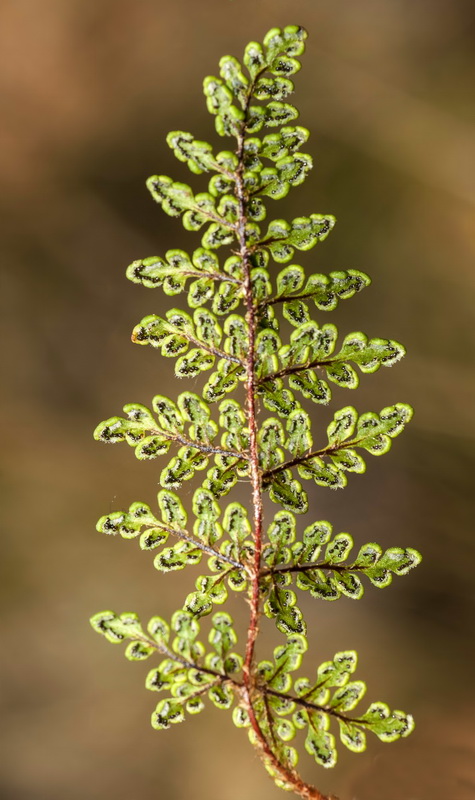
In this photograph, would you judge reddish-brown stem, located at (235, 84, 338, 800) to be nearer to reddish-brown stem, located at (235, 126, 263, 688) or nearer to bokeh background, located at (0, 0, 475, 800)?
reddish-brown stem, located at (235, 126, 263, 688)

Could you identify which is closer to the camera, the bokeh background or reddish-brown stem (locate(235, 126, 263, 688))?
reddish-brown stem (locate(235, 126, 263, 688))

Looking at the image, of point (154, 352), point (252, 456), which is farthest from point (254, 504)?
point (154, 352)

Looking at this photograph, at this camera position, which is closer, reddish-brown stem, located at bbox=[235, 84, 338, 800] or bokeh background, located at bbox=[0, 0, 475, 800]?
reddish-brown stem, located at bbox=[235, 84, 338, 800]

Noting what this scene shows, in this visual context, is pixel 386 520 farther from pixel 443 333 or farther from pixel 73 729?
pixel 73 729

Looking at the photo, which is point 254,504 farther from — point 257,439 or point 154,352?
point 154,352

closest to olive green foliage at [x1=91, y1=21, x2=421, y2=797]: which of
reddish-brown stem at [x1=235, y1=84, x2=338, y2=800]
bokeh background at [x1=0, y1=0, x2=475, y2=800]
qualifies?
reddish-brown stem at [x1=235, y1=84, x2=338, y2=800]

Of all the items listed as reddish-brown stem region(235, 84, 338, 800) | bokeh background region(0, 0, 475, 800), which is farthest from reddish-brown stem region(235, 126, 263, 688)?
bokeh background region(0, 0, 475, 800)

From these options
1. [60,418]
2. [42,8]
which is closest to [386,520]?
[60,418]
